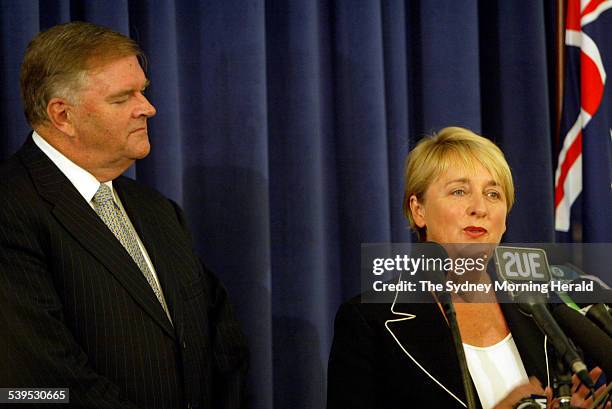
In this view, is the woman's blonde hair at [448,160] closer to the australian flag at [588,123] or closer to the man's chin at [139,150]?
the man's chin at [139,150]

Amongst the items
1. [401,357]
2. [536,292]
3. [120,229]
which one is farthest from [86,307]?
[536,292]

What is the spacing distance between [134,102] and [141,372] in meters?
0.65

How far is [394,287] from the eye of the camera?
1923 mm

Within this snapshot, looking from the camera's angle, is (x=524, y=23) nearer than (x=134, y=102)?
No

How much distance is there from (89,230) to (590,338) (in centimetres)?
113

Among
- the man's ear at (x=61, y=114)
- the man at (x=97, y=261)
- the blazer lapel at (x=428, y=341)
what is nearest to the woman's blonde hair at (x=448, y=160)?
the blazer lapel at (x=428, y=341)

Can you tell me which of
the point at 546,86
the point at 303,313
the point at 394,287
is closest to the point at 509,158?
the point at 546,86

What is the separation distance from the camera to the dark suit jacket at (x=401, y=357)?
1.75 meters

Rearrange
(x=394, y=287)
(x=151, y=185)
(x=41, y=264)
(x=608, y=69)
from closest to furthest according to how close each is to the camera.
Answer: (x=41, y=264)
(x=394, y=287)
(x=151, y=185)
(x=608, y=69)

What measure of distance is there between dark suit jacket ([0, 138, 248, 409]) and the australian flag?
137 centimetres

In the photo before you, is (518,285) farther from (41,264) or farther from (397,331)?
(41,264)

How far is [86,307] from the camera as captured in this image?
1.81 metres

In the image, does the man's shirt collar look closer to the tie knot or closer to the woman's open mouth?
the tie knot

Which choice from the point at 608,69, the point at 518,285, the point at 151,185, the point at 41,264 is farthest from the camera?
the point at 608,69
